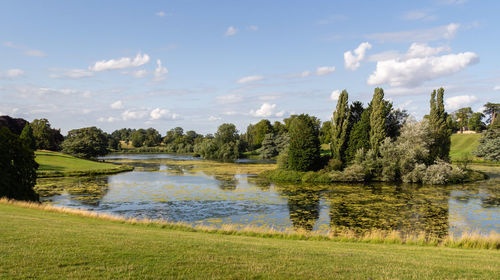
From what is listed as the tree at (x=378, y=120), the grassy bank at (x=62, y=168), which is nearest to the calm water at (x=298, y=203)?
the grassy bank at (x=62, y=168)

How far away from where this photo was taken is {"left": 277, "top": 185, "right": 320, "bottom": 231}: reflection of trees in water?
21.6 meters

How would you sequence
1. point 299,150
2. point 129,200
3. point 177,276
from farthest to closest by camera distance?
point 299,150 → point 129,200 → point 177,276

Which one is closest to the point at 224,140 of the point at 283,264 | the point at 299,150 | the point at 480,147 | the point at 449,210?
the point at 299,150

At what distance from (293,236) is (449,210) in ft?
54.7

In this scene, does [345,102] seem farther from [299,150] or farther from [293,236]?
[293,236]

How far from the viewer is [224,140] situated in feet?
343

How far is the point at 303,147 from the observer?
150ft

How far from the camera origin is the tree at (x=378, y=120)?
44.0 meters

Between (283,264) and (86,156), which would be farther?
(86,156)

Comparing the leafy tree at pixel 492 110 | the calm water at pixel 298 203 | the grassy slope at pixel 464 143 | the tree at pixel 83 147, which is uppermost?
the leafy tree at pixel 492 110

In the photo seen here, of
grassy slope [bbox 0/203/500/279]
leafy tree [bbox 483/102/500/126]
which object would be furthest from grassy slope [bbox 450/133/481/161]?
grassy slope [bbox 0/203/500/279]

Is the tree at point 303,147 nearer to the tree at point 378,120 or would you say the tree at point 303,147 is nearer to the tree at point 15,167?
the tree at point 378,120

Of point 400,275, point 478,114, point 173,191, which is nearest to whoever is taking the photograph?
point 400,275

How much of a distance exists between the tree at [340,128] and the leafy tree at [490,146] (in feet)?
148
